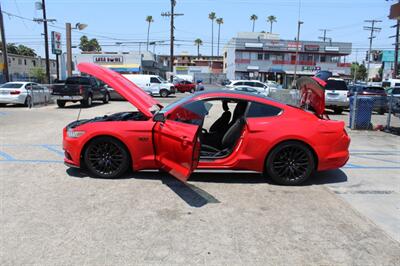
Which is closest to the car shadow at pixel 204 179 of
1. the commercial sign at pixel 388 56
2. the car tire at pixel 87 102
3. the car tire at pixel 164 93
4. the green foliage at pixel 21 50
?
the car tire at pixel 87 102

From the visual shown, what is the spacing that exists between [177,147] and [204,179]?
1135 millimetres

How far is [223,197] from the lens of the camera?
4941mm

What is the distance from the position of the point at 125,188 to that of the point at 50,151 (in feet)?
11.4

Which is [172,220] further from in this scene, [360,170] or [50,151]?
[50,151]

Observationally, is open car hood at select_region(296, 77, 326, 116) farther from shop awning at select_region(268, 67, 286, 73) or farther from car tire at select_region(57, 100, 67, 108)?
shop awning at select_region(268, 67, 286, 73)

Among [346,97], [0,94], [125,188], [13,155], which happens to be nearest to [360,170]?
[125,188]

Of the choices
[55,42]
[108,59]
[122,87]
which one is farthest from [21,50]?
[122,87]

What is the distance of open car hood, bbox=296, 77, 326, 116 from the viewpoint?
19.5 feet

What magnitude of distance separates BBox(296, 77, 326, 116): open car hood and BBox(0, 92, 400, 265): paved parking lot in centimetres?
121

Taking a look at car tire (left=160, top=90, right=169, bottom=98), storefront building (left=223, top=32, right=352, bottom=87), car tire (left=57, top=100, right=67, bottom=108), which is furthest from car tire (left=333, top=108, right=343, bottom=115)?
storefront building (left=223, top=32, right=352, bottom=87)

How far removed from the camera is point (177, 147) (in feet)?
15.8

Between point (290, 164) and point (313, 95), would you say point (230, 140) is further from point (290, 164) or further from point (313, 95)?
point (313, 95)

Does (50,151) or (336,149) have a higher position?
(336,149)

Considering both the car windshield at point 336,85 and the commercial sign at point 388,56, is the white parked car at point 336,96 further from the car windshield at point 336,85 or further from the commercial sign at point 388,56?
the commercial sign at point 388,56
